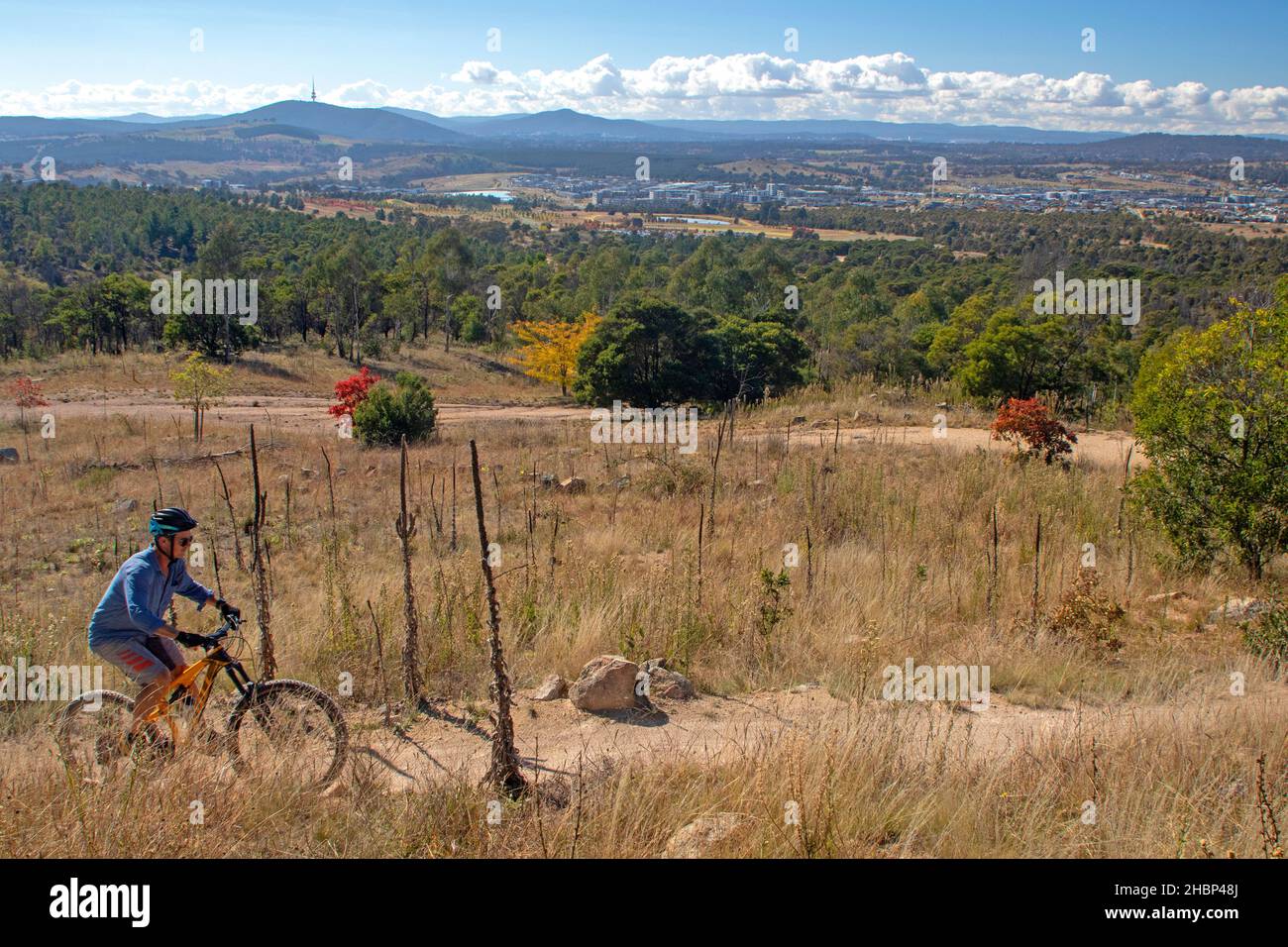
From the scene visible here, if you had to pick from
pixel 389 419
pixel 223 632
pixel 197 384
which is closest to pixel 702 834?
pixel 223 632

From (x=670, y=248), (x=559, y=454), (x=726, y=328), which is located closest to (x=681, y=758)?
(x=559, y=454)

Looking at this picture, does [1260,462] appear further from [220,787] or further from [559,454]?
[559,454]

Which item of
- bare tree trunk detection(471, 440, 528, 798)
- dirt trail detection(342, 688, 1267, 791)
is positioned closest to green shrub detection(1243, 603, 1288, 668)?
dirt trail detection(342, 688, 1267, 791)

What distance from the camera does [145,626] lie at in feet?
13.0

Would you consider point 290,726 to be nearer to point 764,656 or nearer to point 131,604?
point 131,604

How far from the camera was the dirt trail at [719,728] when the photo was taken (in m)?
3.75

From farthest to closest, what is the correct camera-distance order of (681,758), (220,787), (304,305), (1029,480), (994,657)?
(304,305), (1029,480), (994,657), (681,758), (220,787)

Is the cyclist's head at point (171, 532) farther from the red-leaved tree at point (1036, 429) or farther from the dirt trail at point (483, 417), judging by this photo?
the dirt trail at point (483, 417)

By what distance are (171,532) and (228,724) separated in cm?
96

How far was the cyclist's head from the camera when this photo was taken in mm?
4137

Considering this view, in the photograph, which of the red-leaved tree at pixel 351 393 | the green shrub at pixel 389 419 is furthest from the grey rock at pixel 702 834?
the red-leaved tree at pixel 351 393

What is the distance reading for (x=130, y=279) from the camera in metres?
46.5

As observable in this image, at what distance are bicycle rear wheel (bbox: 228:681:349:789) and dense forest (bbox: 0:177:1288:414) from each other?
9.13m

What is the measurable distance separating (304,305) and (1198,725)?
53066mm
